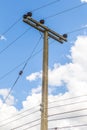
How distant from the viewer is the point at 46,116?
18516 mm

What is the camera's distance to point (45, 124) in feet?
59.7

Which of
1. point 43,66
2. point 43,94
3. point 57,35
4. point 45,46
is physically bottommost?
point 43,94

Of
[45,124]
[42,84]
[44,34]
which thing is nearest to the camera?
[45,124]

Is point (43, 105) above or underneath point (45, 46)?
underneath

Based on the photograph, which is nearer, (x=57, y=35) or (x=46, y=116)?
(x=46, y=116)

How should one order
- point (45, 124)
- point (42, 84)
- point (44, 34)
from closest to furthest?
point (45, 124)
point (42, 84)
point (44, 34)

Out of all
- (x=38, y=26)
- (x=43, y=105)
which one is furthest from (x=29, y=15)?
(x=43, y=105)

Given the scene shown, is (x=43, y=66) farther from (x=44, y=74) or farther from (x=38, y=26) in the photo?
(x=38, y=26)

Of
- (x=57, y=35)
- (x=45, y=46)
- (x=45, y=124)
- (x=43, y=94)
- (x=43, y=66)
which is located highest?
(x=57, y=35)

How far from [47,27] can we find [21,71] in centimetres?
316

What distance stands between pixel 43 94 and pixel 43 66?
1709 mm

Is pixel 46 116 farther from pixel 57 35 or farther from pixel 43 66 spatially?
pixel 57 35

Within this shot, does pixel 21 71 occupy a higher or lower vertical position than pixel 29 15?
lower

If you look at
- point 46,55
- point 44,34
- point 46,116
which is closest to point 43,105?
point 46,116
